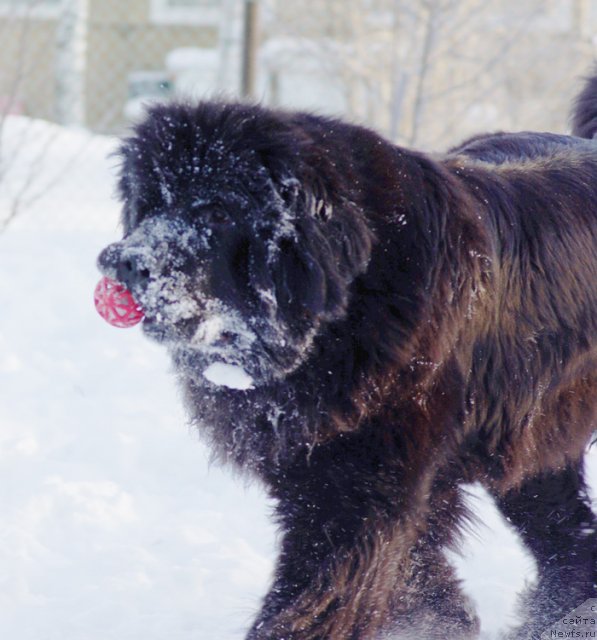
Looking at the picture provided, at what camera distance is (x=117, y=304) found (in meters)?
2.57

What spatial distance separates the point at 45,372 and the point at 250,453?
2405 mm

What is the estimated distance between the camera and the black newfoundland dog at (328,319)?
2.51 meters

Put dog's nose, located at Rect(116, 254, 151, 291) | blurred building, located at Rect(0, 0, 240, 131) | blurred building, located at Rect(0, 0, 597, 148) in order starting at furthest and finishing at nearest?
blurred building, located at Rect(0, 0, 597, 148), blurred building, located at Rect(0, 0, 240, 131), dog's nose, located at Rect(116, 254, 151, 291)

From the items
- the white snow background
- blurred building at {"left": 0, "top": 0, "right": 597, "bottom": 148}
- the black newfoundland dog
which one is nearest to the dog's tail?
the black newfoundland dog

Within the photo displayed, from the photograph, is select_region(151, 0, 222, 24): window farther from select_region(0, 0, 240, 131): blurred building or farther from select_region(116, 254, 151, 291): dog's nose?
select_region(116, 254, 151, 291): dog's nose

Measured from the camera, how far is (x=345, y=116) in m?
2.86

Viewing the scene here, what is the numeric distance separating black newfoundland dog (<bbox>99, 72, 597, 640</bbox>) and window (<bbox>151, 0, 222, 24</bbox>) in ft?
46.1

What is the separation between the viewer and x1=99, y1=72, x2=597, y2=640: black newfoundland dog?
8.24 ft

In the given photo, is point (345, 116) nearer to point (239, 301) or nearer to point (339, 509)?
point (239, 301)

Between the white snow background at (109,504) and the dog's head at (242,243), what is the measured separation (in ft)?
1.34

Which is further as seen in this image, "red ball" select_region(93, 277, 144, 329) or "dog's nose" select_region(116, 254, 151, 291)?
"red ball" select_region(93, 277, 144, 329)

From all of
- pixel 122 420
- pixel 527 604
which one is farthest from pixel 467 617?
pixel 122 420

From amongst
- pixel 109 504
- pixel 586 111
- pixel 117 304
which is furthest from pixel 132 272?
pixel 586 111

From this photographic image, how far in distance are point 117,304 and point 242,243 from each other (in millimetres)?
350
